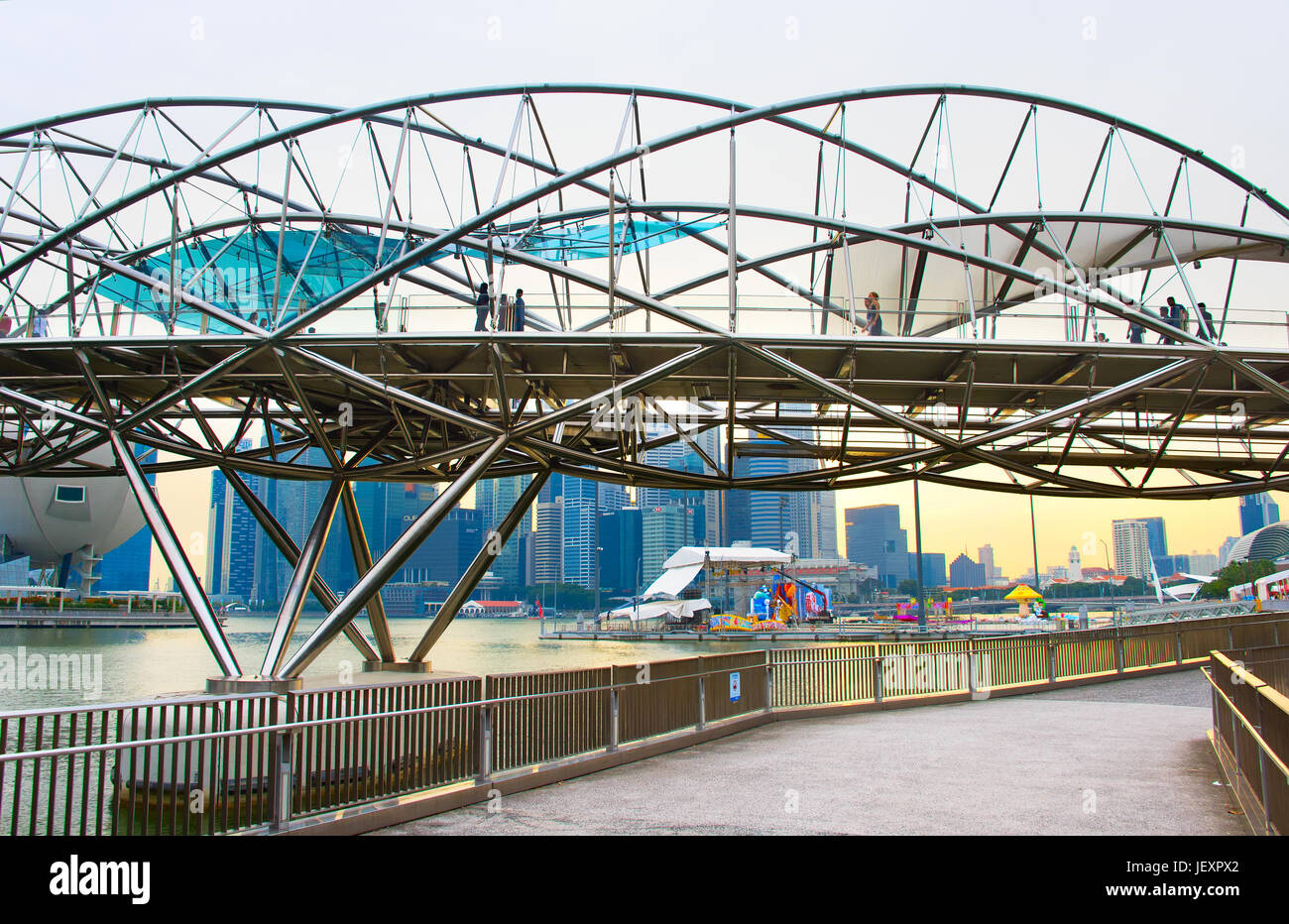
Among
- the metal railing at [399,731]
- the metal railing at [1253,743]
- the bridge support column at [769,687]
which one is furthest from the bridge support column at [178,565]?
the metal railing at [1253,743]

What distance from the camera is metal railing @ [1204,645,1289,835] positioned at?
26.2ft

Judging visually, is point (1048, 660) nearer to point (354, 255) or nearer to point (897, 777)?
point (897, 777)

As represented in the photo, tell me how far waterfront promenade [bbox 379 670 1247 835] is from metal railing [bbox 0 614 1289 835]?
64cm

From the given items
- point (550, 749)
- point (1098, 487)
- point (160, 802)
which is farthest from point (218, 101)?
point (1098, 487)

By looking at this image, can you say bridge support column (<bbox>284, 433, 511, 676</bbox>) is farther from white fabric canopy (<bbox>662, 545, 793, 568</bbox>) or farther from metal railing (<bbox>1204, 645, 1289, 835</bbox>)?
white fabric canopy (<bbox>662, 545, 793, 568</bbox>)

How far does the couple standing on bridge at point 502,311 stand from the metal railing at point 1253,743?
1358 cm

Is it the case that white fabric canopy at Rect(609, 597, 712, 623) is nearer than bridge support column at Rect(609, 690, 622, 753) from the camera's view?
No

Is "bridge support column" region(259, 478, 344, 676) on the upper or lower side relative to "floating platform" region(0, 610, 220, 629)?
upper

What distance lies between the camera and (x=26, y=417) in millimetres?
26641

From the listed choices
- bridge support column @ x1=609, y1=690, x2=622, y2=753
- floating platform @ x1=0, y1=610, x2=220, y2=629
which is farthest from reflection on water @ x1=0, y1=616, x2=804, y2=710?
bridge support column @ x1=609, y1=690, x2=622, y2=753

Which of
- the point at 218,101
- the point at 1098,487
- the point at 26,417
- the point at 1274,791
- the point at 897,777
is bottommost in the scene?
the point at 897,777

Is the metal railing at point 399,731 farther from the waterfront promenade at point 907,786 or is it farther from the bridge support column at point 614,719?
the waterfront promenade at point 907,786

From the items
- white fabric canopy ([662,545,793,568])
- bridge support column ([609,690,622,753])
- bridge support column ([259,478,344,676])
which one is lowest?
bridge support column ([609,690,622,753])

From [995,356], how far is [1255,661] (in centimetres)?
815
